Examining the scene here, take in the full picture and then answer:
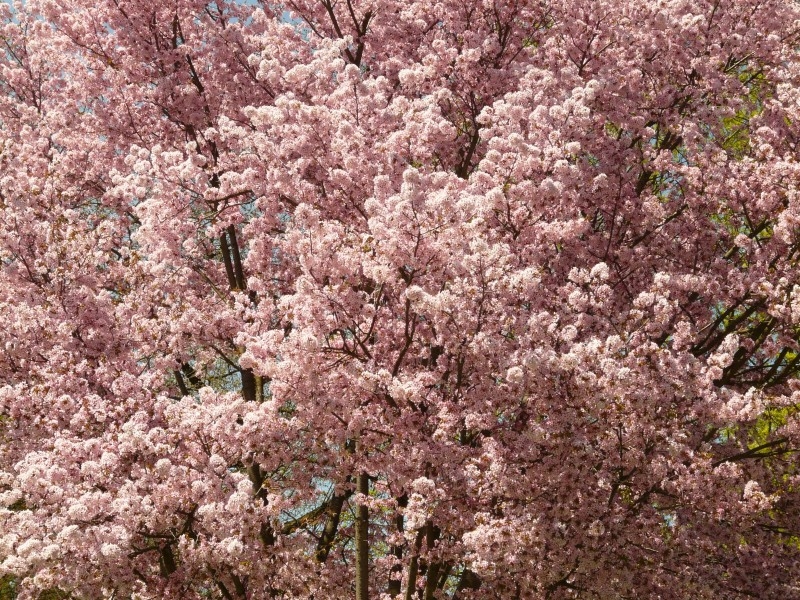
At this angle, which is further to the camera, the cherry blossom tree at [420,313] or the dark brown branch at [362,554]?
the dark brown branch at [362,554]

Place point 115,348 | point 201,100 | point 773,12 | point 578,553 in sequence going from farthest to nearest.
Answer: point 201,100 → point 773,12 → point 115,348 → point 578,553

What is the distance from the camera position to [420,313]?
369 inches

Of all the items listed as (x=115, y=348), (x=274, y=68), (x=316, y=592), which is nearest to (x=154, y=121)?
(x=274, y=68)

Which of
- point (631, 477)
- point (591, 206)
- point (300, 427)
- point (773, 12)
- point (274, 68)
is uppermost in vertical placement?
point (773, 12)

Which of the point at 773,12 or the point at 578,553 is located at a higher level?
the point at 773,12

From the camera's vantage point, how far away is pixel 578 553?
9070 millimetres

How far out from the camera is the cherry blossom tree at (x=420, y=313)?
8.83 meters

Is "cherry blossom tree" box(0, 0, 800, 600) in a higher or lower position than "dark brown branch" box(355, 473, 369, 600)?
higher

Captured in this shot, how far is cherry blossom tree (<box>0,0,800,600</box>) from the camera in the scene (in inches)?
→ 348

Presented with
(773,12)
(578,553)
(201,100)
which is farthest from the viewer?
(201,100)

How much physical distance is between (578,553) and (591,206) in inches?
211

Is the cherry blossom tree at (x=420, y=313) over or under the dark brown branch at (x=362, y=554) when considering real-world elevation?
over

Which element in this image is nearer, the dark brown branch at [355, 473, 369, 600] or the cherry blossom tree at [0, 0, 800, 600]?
the cherry blossom tree at [0, 0, 800, 600]

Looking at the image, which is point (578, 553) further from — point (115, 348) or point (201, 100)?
point (201, 100)
